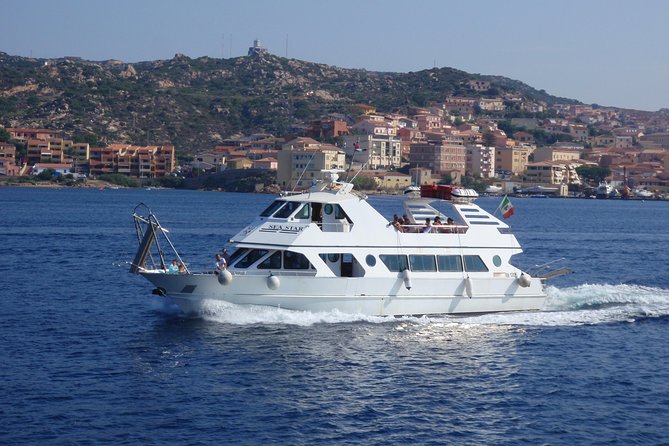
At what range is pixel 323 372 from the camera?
22.7 m

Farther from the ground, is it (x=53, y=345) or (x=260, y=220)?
(x=260, y=220)

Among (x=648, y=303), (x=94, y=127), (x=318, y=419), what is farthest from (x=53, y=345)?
(x=94, y=127)

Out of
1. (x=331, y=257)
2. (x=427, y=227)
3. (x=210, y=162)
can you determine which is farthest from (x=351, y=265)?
(x=210, y=162)

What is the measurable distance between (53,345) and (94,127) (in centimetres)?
17950

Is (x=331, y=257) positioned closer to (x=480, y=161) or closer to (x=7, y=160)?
(x=7, y=160)

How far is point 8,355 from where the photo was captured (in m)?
23.7

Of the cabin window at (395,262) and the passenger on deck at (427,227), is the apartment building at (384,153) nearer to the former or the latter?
the passenger on deck at (427,227)

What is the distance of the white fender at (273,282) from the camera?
2648 centimetres

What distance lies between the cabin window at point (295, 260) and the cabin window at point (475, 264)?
4799 mm

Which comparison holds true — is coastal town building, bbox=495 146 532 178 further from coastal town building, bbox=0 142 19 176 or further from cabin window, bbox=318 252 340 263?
cabin window, bbox=318 252 340 263

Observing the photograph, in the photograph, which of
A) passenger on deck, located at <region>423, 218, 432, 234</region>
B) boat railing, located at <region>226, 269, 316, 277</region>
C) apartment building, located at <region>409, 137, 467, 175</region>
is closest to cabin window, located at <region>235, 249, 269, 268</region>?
boat railing, located at <region>226, 269, 316, 277</region>

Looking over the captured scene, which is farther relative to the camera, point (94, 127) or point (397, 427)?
point (94, 127)

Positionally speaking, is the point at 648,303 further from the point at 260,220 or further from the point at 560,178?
the point at 560,178

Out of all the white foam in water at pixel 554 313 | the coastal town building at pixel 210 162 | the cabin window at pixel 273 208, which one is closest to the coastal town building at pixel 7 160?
the coastal town building at pixel 210 162
